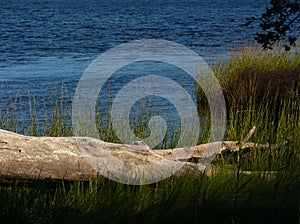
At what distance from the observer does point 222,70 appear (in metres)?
12.2

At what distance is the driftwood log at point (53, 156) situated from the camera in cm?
489

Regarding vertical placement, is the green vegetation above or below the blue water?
above

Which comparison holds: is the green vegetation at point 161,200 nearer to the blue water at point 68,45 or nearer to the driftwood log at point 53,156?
the driftwood log at point 53,156

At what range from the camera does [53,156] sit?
496 cm

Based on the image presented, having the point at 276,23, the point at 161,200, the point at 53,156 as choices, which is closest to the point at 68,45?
the point at 276,23

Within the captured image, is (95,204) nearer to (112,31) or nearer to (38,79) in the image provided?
(38,79)

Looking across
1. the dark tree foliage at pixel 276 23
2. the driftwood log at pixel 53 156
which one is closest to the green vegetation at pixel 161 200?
the driftwood log at pixel 53 156

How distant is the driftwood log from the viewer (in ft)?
16.0

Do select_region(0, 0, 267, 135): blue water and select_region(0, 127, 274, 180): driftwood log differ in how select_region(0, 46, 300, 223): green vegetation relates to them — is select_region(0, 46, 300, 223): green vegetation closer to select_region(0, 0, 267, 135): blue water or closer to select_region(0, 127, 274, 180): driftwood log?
select_region(0, 127, 274, 180): driftwood log

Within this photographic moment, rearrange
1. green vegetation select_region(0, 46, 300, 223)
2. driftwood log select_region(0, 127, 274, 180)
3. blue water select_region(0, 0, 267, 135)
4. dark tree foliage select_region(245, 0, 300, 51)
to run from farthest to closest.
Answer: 1. blue water select_region(0, 0, 267, 135)
2. dark tree foliage select_region(245, 0, 300, 51)
3. driftwood log select_region(0, 127, 274, 180)
4. green vegetation select_region(0, 46, 300, 223)

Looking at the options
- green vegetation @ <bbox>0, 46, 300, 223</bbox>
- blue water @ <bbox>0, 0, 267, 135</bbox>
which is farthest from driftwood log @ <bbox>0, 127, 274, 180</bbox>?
blue water @ <bbox>0, 0, 267, 135</bbox>

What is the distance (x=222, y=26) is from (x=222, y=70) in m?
22.5

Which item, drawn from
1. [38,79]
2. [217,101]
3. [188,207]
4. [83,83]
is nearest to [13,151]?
[188,207]

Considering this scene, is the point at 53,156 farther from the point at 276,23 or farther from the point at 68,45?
the point at 68,45
